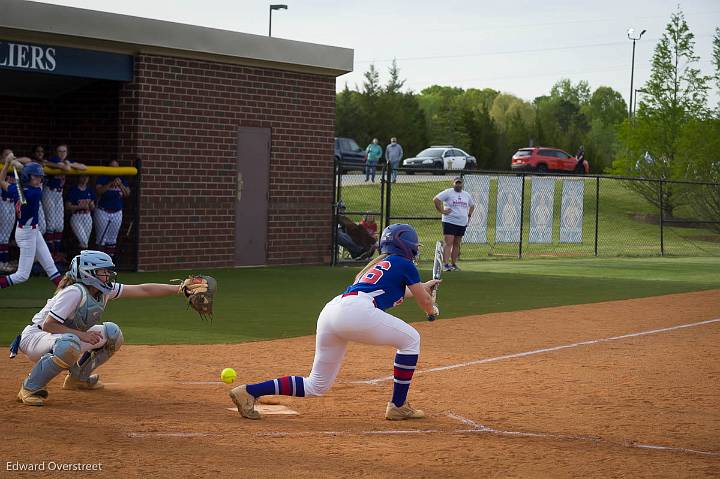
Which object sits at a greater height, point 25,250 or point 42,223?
point 42,223

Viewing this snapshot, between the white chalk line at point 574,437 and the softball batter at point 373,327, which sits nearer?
the white chalk line at point 574,437

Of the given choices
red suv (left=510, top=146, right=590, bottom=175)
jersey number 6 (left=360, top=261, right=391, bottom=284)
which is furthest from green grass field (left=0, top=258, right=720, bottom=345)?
red suv (left=510, top=146, right=590, bottom=175)

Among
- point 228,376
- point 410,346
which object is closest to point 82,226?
point 228,376

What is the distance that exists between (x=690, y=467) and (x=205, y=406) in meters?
3.78

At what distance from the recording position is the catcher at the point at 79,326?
27.1ft

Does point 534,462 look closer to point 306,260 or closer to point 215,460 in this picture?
point 215,460

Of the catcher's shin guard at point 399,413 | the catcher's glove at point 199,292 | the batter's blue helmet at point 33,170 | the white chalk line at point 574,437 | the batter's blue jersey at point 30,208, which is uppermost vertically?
the batter's blue helmet at point 33,170

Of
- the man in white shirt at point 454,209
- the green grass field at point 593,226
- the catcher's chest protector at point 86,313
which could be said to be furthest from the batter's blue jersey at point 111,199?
the green grass field at point 593,226

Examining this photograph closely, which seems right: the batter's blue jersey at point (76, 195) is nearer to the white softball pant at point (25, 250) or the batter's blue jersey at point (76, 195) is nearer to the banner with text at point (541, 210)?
the white softball pant at point (25, 250)

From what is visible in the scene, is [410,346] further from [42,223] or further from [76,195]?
[76,195]

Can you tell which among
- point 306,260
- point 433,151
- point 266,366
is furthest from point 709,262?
point 433,151

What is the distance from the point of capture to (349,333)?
7793 mm

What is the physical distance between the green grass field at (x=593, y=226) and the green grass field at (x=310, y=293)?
5.57 m

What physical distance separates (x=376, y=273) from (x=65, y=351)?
2486 mm
